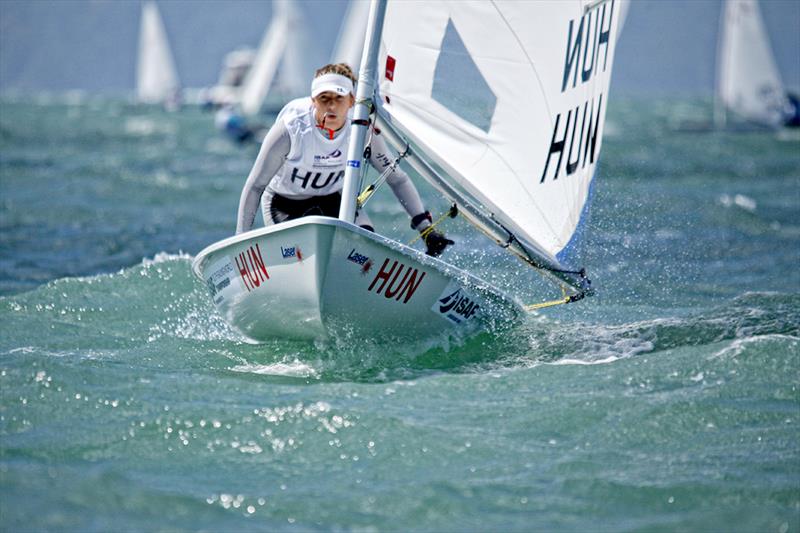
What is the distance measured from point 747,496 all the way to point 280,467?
1689 mm

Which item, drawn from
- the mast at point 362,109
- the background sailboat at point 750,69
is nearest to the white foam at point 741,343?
the mast at point 362,109

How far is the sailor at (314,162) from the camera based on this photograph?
5367 millimetres

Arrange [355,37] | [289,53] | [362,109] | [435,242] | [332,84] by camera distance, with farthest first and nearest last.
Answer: [289,53]
[355,37]
[435,242]
[332,84]
[362,109]

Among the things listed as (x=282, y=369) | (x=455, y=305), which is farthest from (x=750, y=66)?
(x=282, y=369)

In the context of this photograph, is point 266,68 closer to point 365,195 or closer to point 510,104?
point 510,104

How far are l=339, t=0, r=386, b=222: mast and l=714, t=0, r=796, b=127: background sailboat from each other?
2621 centimetres

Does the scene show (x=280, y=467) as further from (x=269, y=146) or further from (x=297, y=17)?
(x=297, y=17)

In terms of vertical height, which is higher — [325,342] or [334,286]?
[334,286]

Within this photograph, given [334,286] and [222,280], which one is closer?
[334,286]

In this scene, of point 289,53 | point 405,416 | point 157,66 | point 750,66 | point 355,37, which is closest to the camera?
point 405,416

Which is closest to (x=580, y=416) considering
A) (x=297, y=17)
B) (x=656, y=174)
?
(x=656, y=174)

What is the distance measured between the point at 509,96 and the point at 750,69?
2575 centimetres

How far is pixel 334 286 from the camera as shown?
197 inches

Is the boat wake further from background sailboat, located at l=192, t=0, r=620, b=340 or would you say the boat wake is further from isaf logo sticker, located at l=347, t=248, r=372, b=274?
isaf logo sticker, located at l=347, t=248, r=372, b=274
